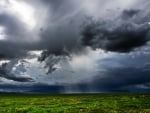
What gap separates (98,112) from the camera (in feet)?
150

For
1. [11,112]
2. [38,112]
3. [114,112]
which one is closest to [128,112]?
[114,112]

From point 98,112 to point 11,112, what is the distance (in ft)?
49.0

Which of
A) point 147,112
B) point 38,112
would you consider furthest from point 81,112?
point 147,112

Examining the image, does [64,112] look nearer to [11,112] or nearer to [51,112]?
[51,112]

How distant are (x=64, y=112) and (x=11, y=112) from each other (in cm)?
928

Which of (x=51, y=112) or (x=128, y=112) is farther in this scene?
(x=51, y=112)

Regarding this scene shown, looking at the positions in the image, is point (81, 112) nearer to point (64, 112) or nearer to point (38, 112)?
point (64, 112)

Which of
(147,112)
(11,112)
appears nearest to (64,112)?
(11,112)

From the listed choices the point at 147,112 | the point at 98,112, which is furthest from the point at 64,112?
the point at 147,112

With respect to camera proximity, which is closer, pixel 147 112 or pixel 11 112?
pixel 147 112

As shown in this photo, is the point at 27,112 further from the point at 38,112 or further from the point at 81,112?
the point at 81,112

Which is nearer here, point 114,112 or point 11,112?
point 114,112

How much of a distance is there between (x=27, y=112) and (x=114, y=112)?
14464 mm

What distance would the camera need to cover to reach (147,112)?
143ft
